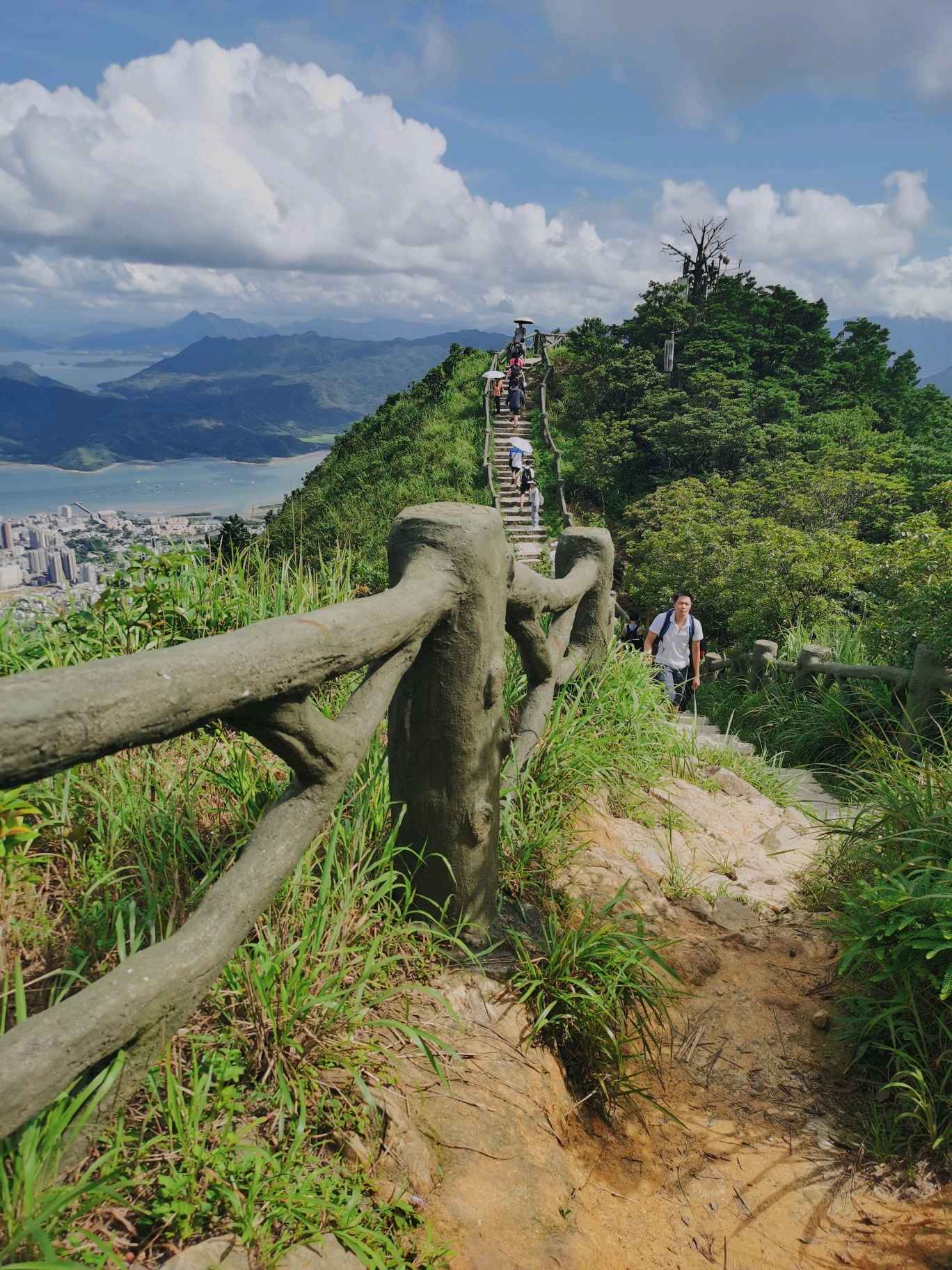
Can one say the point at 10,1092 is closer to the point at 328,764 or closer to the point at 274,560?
the point at 328,764

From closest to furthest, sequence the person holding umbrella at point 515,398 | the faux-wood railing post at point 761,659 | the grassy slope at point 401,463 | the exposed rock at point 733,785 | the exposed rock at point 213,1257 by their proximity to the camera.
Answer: the exposed rock at point 213,1257 < the exposed rock at point 733,785 < the faux-wood railing post at point 761,659 < the grassy slope at point 401,463 < the person holding umbrella at point 515,398

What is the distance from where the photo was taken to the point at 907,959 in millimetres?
2730

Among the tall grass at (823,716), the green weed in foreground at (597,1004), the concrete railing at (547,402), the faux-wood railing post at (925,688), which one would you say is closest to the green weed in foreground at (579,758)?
the green weed in foreground at (597,1004)

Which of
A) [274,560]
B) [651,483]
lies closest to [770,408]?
[651,483]

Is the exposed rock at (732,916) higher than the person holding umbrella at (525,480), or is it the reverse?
the person holding umbrella at (525,480)

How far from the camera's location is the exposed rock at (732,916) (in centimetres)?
360

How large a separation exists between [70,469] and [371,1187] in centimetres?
15844

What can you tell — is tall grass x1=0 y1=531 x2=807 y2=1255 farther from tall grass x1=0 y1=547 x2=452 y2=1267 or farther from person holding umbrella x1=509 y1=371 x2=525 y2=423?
person holding umbrella x1=509 y1=371 x2=525 y2=423

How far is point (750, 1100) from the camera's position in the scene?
8.82ft

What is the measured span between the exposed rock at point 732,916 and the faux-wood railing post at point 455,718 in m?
1.37

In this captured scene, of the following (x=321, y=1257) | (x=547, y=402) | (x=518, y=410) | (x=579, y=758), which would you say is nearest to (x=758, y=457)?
(x=518, y=410)

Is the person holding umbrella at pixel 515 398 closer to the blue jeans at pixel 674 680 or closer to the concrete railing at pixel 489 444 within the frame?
the concrete railing at pixel 489 444

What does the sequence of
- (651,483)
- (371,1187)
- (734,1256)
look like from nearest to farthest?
1. (371,1187)
2. (734,1256)
3. (651,483)

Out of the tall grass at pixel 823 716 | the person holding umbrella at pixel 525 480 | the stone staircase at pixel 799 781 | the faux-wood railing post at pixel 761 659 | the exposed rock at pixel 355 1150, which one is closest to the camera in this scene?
the exposed rock at pixel 355 1150
